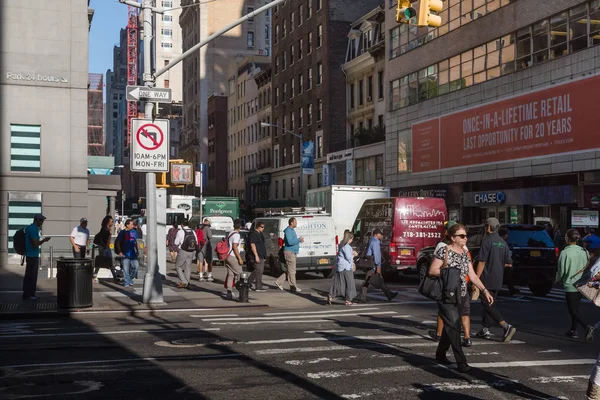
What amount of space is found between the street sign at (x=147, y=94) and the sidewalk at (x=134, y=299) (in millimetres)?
4506

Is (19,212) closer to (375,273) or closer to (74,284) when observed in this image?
(74,284)

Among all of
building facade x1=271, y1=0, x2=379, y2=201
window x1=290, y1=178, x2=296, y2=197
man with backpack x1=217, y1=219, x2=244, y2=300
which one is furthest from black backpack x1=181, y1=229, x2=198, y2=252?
window x1=290, y1=178, x2=296, y2=197

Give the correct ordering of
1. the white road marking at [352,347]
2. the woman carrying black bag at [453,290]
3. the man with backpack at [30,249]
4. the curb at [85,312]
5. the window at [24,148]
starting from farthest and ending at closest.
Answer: the window at [24,148], the man with backpack at [30,249], the curb at [85,312], the white road marking at [352,347], the woman carrying black bag at [453,290]

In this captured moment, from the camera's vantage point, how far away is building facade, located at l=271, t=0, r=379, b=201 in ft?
201

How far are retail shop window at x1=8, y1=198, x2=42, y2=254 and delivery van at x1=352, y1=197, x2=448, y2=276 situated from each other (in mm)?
12823

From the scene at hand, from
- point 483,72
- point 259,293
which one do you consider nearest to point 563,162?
point 483,72

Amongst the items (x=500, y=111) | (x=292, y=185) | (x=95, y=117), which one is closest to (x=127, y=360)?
(x=500, y=111)

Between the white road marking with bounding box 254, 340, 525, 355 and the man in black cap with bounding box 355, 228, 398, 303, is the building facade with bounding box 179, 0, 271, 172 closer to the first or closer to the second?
the man in black cap with bounding box 355, 228, 398, 303

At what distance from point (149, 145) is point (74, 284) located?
3.54 m

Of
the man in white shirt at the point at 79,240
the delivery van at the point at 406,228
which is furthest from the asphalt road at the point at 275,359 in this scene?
the delivery van at the point at 406,228

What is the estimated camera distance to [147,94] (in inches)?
650

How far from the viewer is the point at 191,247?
21.1 meters

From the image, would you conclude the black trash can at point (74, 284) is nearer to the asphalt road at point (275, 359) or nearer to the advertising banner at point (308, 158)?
the asphalt road at point (275, 359)

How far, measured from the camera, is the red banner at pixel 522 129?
2933 centimetres
